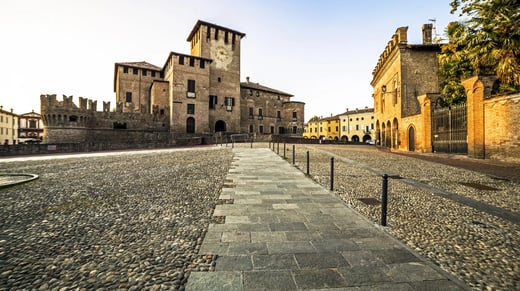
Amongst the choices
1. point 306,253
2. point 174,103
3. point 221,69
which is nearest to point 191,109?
point 174,103

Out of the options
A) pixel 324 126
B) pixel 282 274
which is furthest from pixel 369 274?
pixel 324 126

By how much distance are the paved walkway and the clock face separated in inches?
1505

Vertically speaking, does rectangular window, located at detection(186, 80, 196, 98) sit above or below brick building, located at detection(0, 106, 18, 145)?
above

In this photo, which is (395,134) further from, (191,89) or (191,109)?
(191,89)

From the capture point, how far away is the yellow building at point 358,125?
5631cm

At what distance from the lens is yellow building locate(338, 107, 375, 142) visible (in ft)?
185

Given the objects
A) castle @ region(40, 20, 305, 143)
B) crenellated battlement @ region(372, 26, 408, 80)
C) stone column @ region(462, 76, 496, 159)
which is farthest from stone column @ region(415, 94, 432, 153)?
castle @ region(40, 20, 305, 143)

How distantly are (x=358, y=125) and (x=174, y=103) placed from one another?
46722 mm

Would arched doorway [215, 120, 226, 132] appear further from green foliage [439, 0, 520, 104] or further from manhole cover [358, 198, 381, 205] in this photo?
manhole cover [358, 198, 381, 205]

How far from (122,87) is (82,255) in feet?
133

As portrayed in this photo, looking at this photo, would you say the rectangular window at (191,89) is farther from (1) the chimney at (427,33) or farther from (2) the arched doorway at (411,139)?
(1) the chimney at (427,33)

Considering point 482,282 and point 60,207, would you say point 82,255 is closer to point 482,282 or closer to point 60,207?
point 60,207

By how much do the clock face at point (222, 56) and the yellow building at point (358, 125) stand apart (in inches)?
1320

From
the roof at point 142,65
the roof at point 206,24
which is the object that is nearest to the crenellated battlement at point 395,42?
the roof at point 206,24
